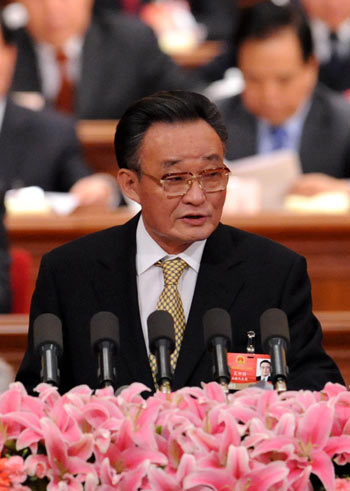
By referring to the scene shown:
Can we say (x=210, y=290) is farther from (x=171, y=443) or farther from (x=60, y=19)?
(x=60, y=19)

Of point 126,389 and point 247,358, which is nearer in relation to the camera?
point 126,389

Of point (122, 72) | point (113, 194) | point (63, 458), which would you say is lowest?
point (63, 458)

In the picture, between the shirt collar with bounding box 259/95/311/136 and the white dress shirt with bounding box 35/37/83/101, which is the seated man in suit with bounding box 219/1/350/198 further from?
the white dress shirt with bounding box 35/37/83/101

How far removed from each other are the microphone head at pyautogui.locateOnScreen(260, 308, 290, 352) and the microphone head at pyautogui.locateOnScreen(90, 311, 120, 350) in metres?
0.22

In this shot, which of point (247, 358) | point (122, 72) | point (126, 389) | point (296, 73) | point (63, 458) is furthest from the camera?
point (122, 72)

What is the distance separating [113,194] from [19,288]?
1347 mm

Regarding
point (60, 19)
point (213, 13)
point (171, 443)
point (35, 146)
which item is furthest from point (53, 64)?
point (171, 443)

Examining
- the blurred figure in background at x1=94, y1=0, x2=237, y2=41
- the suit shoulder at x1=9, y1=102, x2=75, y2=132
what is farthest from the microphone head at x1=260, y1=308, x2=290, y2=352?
the blurred figure in background at x1=94, y1=0, x2=237, y2=41

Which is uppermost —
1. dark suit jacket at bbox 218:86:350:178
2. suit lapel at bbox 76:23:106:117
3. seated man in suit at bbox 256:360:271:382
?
suit lapel at bbox 76:23:106:117

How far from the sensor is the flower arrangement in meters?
1.55

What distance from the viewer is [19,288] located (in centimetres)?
343

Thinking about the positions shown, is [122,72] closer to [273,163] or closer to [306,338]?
[273,163]

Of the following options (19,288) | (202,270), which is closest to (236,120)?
(19,288)

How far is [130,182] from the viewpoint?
2.26 metres
